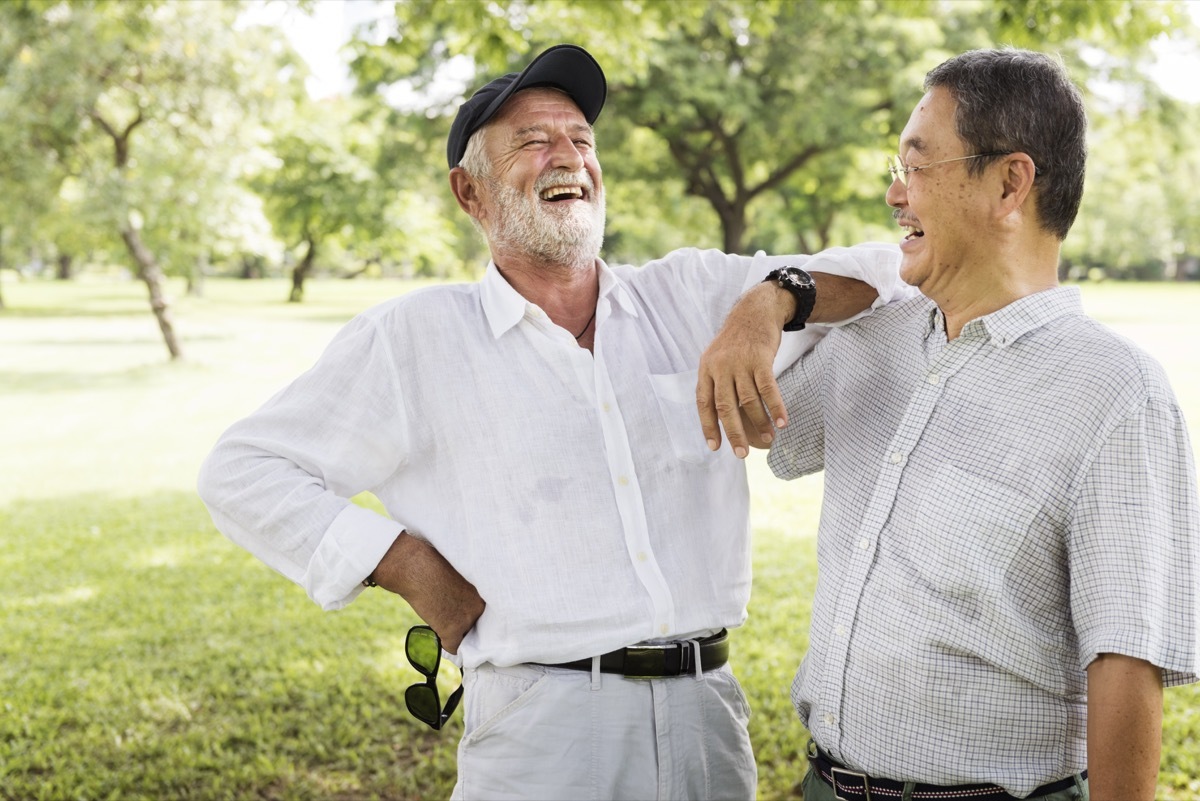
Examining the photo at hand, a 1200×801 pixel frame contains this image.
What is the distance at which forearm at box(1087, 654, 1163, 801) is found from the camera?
66.6 inches

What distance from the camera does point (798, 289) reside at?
2.30 m

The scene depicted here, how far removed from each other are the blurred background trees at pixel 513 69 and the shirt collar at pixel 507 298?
4138mm

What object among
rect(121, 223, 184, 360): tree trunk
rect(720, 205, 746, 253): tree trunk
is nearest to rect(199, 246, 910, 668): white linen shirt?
rect(121, 223, 184, 360): tree trunk

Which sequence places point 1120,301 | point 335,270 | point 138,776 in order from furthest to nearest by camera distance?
point 335,270 < point 1120,301 < point 138,776

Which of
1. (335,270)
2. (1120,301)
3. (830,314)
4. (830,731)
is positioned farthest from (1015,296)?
(335,270)

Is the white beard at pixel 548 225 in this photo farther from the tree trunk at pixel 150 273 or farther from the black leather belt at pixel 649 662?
the tree trunk at pixel 150 273

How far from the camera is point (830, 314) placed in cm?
239

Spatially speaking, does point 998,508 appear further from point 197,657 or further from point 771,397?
point 197,657

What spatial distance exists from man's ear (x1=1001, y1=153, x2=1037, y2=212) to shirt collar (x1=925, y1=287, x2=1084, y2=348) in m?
0.18

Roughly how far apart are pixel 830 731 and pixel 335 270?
250ft

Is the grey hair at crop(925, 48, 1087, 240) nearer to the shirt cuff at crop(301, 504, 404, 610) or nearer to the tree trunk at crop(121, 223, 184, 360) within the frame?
the shirt cuff at crop(301, 504, 404, 610)

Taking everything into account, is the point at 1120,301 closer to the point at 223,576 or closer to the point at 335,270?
the point at 223,576

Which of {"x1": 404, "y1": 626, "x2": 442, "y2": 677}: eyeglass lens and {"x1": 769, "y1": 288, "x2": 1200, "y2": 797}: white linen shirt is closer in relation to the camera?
{"x1": 769, "y1": 288, "x2": 1200, "y2": 797}: white linen shirt

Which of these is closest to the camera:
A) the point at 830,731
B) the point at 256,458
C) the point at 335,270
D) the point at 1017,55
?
the point at 1017,55
